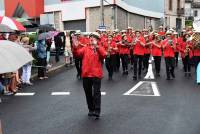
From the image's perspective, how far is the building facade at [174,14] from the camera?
6044 centimetres

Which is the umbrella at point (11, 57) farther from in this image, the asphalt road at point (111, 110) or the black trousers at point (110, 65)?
the black trousers at point (110, 65)

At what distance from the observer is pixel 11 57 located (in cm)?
498

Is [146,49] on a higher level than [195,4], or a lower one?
lower

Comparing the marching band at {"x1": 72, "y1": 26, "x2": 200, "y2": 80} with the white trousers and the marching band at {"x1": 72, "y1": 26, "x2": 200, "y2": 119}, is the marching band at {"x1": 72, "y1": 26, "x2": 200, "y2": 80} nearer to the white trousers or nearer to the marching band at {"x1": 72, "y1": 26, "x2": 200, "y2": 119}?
the marching band at {"x1": 72, "y1": 26, "x2": 200, "y2": 119}

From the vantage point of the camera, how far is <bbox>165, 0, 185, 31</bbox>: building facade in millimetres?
60438

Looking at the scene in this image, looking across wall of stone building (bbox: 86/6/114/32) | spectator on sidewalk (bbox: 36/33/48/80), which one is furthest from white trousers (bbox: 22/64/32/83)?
wall of stone building (bbox: 86/6/114/32)

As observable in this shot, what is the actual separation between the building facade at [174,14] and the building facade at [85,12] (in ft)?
19.1

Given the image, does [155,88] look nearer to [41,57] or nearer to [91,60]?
[41,57]

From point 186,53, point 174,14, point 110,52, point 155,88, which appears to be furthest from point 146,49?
point 174,14

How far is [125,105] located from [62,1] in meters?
39.3

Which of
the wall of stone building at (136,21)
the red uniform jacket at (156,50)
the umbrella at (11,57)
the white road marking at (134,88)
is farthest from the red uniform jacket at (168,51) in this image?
the wall of stone building at (136,21)

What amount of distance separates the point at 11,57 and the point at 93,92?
17.9ft

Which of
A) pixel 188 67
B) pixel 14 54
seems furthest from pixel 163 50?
pixel 14 54

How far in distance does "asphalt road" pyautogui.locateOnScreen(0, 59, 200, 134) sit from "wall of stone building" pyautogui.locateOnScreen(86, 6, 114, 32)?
102 ft
